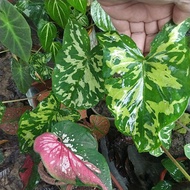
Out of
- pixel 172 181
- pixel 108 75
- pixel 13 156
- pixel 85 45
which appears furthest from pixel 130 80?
pixel 13 156

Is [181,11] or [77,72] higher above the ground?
[181,11]

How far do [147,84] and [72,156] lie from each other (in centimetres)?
23

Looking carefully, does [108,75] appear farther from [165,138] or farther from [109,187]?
[165,138]

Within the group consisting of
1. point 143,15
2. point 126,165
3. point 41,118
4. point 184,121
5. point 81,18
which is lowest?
point 126,165

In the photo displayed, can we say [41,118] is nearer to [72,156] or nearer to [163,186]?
[72,156]

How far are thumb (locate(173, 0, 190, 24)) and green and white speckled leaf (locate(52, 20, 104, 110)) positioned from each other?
189 millimetres

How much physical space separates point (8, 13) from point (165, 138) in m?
0.50

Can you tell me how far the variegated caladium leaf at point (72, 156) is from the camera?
2.30 ft

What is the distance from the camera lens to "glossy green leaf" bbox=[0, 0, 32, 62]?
2.78ft

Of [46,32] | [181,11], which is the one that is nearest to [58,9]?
[46,32]

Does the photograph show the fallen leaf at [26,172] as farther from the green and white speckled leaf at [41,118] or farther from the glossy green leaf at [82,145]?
the glossy green leaf at [82,145]

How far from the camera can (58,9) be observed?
108 centimetres

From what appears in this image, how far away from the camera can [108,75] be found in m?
0.67

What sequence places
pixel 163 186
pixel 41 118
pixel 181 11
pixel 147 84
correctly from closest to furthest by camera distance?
1. pixel 147 84
2. pixel 181 11
3. pixel 41 118
4. pixel 163 186
